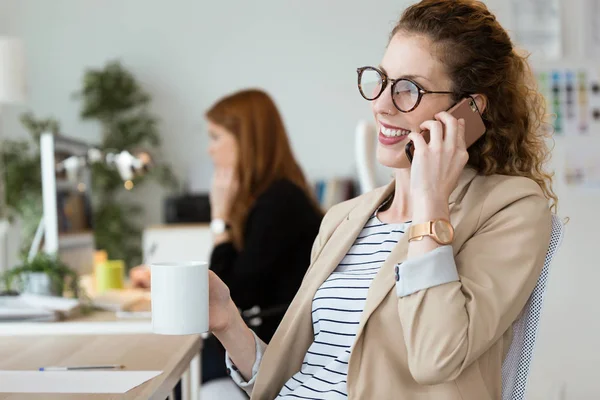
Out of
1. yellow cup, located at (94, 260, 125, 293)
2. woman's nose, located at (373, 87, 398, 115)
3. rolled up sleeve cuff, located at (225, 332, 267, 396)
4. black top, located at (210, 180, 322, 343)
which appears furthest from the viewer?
yellow cup, located at (94, 260, 125, 293)

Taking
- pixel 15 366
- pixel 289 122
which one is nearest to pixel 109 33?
pixel 289 122

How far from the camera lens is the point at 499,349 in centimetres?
131

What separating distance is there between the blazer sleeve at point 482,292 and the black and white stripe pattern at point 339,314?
20 cm

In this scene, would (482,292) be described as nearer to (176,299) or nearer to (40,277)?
(176,299)

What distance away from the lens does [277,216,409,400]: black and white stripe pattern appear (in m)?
1.44

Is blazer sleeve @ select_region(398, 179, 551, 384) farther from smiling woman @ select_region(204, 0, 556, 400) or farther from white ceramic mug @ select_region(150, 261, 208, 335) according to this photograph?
white ceramic mug @ select_region(150, 261, 208, 335)

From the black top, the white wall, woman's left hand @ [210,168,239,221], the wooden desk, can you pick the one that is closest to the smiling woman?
the wooden desk

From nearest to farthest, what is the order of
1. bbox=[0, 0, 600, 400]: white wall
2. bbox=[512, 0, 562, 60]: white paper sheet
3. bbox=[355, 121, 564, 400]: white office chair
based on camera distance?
1. bbox=[355, 121, 564, 400]: white office chair
2. bbox=[512, 0, 562, 60]: white paper sheet
3. bbox=[0, 0, 600, 400]: white wall

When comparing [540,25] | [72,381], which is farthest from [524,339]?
[540,25]

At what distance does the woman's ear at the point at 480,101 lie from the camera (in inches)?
57.2

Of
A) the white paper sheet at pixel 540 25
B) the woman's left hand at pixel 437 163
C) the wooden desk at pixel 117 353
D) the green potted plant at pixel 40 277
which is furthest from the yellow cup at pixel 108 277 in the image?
the white paper sheet at pixel 540 25

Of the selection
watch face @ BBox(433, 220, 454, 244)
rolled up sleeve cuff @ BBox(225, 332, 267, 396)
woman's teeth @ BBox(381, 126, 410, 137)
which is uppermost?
woman's teeth @ BBox(381, 126, 410, 137)

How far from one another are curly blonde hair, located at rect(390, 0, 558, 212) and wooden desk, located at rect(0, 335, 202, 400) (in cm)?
67

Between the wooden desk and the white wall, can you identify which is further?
the white wall
